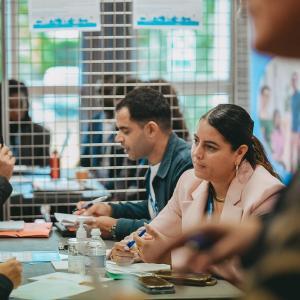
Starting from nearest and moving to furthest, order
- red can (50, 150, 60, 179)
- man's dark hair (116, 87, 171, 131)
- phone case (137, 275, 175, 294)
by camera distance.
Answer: phone case (137, 275, 175, 294) < man's dark hair (116, 87, 171, 131) < red can (50, 150, 60, 179)

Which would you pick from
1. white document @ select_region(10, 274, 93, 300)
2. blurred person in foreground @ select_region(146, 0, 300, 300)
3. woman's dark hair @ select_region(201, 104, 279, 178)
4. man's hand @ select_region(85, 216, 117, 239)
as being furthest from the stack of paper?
blurred person in foreground @ select_region(146, 0, 300, 300)

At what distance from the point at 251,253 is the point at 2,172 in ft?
9.62

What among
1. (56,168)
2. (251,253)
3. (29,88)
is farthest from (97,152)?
(251,253)

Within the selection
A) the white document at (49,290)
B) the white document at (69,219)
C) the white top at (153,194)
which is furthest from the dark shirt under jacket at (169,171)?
the white document at (49,290)

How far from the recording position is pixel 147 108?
3.91m

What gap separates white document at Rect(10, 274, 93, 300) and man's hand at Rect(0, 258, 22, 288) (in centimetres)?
4

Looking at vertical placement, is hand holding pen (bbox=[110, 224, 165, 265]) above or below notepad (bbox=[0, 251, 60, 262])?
above

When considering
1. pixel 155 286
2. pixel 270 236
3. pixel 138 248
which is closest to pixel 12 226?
pixel 138 248

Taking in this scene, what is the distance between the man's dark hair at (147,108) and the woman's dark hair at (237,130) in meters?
0.99

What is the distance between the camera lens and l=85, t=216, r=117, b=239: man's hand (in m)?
3.55

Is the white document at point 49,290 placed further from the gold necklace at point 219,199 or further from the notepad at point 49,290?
the gold necklace at point 219,199

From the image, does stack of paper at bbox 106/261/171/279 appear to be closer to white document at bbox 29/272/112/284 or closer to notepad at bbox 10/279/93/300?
white document at bbox 29/272/112/284

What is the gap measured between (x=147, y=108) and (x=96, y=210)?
60cm

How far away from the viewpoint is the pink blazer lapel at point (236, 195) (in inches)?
109
